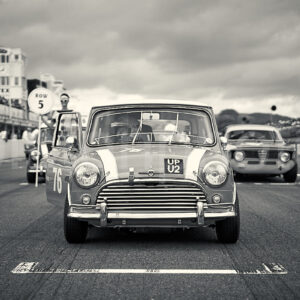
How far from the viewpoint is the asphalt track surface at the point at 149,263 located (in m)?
4.62

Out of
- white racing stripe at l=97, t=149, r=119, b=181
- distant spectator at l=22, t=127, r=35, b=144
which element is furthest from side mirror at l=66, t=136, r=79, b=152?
distant spectator at l=22, t=127, r=35, b=144

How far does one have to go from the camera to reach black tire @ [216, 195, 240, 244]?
6.54 meters

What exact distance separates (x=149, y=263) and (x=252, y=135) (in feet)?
42.0

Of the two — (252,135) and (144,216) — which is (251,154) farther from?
(144,216)

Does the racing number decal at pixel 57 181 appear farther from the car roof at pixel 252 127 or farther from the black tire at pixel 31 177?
the car roof at pixel 252 127

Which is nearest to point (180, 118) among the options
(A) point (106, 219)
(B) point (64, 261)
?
(A) point (106, 219)

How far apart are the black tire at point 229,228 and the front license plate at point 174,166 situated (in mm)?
729

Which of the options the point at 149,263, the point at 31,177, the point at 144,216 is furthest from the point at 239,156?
the point at 149,263

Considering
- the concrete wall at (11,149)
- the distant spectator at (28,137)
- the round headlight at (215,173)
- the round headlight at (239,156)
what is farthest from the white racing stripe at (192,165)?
the concrete wall at (11,149)

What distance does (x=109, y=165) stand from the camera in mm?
6449

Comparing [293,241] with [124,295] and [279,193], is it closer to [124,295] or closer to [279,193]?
[124,295]

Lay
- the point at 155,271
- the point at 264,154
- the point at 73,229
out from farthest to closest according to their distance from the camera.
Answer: the point at 264,154, the point at 73,229, the point at 155,271

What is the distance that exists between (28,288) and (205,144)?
3344 millimetres

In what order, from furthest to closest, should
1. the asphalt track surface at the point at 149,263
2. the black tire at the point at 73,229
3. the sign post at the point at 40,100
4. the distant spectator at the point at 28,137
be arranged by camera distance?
the distant spectator at the point at 28,137 → the sign post at the point at 40,100 → the black tire at the point at 73,229 → the asphalt track surface at the point at 149,263
